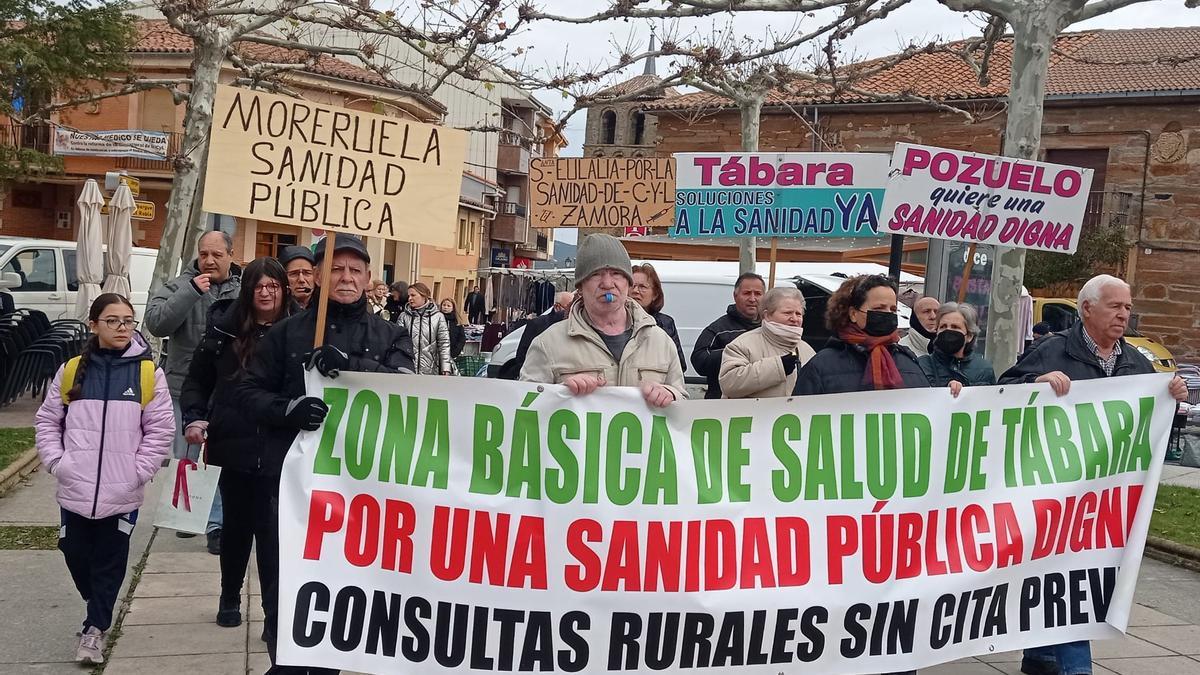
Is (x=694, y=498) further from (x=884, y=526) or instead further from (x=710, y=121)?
(x=710, y=121)

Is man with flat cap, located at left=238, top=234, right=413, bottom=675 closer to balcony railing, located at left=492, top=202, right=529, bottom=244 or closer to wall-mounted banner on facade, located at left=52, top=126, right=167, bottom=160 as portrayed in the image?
wall-mounted banner on facade, located at left=52, top=126, right=167, bottom=160

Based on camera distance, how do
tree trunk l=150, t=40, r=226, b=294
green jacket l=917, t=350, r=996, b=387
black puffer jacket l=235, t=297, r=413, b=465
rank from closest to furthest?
black puffer jacket l=235, t=297, r=413, b=465 < green jacket l=917, t=350, r=996, b=387 < tree trunk l=150, t=40, r=226, b=294

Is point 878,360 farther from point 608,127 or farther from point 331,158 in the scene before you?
point 608,127

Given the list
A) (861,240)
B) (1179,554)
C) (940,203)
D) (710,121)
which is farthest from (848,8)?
(710,121)

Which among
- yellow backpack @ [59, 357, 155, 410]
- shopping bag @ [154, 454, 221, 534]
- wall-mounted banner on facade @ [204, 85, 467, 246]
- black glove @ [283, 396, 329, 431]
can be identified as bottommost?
shopping bag @ [154, 454, 221, 534]

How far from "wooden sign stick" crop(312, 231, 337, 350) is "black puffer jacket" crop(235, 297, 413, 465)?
89 millimetres

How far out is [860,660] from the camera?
4453mm

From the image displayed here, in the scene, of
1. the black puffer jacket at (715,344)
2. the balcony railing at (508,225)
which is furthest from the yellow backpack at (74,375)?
the balcony railing at (508,225)

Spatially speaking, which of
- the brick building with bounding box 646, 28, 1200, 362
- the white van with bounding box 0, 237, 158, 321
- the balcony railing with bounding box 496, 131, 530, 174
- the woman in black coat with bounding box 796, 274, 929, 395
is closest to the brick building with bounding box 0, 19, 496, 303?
the brick building with bounding box 646, 28, 1200, 362

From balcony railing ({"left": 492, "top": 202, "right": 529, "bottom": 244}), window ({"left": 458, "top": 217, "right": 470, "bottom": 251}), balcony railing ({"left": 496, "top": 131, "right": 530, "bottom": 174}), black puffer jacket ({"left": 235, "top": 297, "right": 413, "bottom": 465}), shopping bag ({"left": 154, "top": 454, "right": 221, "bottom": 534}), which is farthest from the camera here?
balcony railing ({"left": 492, "top": 202, "right": 529, "bottom": 244})

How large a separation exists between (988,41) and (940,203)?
17.2 feet

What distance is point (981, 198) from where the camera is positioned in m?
7.57

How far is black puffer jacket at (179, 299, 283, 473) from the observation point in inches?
203

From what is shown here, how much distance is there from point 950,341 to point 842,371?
5.41 feet
